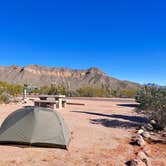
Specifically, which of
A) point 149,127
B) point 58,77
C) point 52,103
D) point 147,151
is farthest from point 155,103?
point 58,77

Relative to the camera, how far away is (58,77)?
384 ft

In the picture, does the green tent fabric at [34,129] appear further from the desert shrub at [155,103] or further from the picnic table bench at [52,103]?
the picnic table bench at [52,103]

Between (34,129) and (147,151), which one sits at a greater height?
(34,129)

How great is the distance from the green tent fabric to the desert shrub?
17.4 ft

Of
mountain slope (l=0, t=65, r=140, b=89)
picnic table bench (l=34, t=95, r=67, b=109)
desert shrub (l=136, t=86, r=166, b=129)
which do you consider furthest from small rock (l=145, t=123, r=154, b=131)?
mountain slope (l=0, t=65, r=140, b=89)

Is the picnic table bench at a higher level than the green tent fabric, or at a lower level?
higher

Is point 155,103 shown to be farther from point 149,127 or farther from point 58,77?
point 58,77

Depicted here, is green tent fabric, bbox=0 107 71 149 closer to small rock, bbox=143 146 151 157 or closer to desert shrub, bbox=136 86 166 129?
small rock, bbox=143 146 151 157

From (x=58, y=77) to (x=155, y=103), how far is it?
346 ft

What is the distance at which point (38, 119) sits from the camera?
30.2 feet

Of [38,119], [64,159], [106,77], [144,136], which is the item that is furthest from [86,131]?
[106,77]

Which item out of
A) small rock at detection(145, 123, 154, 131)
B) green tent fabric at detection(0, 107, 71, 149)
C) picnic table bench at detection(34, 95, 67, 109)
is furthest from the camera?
picnic table bench at detection(34, 95, 67, 109)

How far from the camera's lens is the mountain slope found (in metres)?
108

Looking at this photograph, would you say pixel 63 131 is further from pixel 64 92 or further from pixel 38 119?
Result: pixel 64 92
